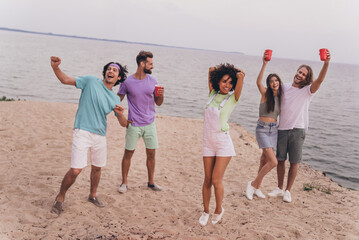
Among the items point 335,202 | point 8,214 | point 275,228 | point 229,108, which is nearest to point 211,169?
point 229,108

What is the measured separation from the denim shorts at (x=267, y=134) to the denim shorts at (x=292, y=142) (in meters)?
0.13

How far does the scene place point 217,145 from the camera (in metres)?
4.14

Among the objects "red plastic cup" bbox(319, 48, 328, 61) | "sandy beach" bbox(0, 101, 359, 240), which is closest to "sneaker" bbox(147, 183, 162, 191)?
"sandy beach" bbox(0, 101, 359, 240)

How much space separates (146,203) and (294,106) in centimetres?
294

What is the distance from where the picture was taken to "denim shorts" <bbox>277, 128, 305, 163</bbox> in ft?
17.3

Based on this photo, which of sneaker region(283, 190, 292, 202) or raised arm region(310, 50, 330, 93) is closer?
raised arm region(310, 50, 330, 93)

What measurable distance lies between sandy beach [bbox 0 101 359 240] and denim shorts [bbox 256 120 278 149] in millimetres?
1126

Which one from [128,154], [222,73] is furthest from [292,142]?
[128,154]

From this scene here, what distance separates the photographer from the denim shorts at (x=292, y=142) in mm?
5262

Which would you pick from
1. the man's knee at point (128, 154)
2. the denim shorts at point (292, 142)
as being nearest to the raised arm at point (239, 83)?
the denim shorts at point (292, 142)

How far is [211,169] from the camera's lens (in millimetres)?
4273

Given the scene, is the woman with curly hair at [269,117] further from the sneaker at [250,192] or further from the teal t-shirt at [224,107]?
the teal t-shirt at [224,107]

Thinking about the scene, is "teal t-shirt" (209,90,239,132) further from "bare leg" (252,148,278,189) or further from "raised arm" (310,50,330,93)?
"raised arm" (310,50,330,93)

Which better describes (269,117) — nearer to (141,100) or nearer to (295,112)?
(295,112)
